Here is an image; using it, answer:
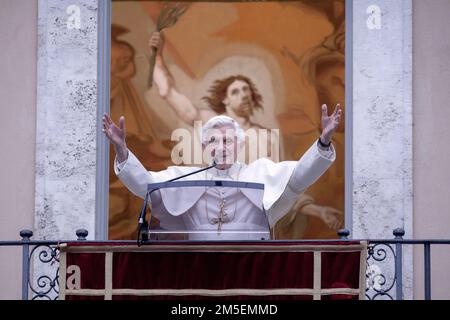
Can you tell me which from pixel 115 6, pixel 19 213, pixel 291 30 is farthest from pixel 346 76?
pixel 19 213

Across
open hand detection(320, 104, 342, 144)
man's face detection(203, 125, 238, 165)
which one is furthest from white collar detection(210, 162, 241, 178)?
open hand detection(320, 104, 342, 144)

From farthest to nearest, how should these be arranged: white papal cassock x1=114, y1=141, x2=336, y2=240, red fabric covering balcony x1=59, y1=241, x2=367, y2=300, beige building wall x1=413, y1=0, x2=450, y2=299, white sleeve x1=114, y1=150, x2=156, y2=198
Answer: beige building wall x1=413, y1=0, x2=450, y2=299, white sleeve x1=114, y1=150, x2=156, y2=198, white papal cassock x1=114, y1=141, x2=336, y2=240, red fabric covering balcony x1=59, y1=241, x2=367, y2=300

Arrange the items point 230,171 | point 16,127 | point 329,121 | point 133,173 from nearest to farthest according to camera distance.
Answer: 1. point 329,121
2. point 133,173
3. point 230,171
4. point 16,127

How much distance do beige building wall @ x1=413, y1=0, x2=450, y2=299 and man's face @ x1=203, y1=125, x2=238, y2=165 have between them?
3143mm

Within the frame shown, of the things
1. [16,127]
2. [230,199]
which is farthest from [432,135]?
[16,127]

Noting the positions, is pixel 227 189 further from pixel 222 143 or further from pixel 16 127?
pixel 16 127

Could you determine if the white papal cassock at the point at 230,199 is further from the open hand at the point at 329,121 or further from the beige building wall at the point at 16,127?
the beige building wall at the point at 16,127

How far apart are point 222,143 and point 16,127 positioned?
11.6ft

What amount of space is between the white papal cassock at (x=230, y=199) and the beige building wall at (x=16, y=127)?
9.79 feet

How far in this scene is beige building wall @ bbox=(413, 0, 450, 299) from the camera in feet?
41.5

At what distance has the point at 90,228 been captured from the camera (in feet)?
42.3

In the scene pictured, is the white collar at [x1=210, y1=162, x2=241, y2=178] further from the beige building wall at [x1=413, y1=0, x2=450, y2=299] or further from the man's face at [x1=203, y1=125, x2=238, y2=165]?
the beige building wall at [x1=413, y1=0, x2=450, y2=299]

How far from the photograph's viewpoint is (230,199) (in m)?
9.75

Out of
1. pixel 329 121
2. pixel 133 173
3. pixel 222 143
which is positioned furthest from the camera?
pixel 222 143
